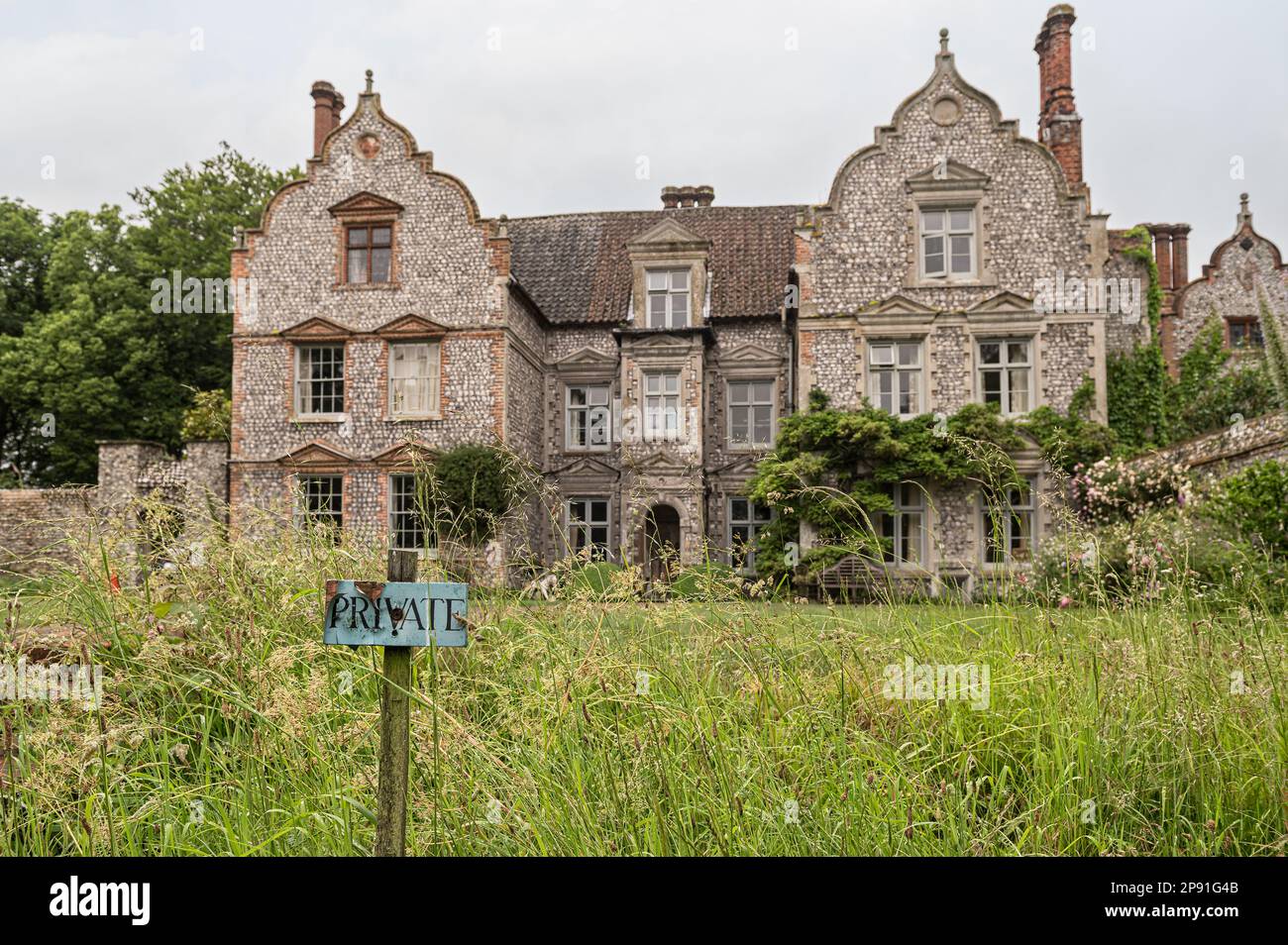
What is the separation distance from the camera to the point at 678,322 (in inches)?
806

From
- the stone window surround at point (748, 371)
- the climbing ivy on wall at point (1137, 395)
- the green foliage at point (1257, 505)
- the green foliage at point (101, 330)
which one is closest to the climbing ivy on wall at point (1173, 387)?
the climbing ivy on wall at point (1137, 395)

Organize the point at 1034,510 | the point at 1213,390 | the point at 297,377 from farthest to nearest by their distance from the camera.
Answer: the point at 1213,390 < the point at 297,377 < the point at 1034,510

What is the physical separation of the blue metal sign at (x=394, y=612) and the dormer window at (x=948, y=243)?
1749 centimetres

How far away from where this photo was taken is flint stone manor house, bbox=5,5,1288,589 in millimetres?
17156

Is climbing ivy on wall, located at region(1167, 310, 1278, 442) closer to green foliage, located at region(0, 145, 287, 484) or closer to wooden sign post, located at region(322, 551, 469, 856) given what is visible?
wooden sign post, located at region(322, 551, 469, 856)

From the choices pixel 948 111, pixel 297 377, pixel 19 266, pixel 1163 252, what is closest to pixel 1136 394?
pixel 948 111

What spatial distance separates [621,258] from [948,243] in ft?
28.7

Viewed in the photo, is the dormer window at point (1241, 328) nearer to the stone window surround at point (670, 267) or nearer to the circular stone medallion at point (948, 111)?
the circular stone medallion at point (948, 111)

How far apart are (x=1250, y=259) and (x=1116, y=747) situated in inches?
1080

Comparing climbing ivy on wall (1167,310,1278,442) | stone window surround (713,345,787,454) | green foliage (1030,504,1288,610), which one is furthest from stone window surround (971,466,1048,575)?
green foliage (1030,504,1288,610)

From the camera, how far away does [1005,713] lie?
3248 millimetres

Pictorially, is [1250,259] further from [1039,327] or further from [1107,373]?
[1039,327]

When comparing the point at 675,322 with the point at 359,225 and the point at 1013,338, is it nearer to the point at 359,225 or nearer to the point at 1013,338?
the point at 1013,338

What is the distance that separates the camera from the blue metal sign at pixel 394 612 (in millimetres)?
1890
